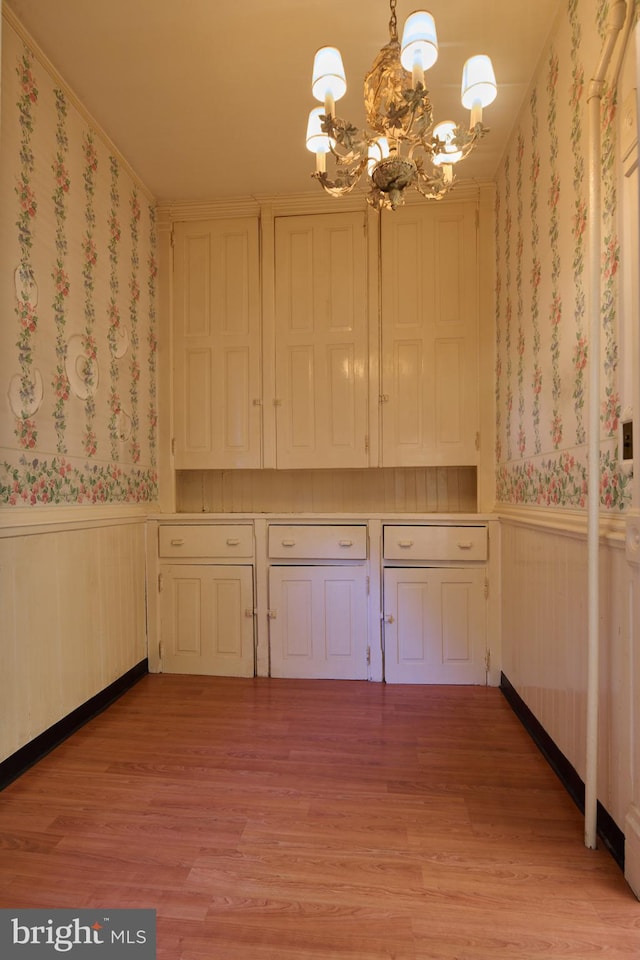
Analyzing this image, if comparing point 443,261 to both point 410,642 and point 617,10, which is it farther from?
point 410,642

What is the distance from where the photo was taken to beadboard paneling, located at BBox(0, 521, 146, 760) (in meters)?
1.68

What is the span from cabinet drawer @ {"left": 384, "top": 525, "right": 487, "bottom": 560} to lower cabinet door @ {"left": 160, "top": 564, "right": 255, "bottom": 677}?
83 centimetres

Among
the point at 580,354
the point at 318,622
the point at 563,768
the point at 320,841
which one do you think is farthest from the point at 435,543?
the point at 320,841

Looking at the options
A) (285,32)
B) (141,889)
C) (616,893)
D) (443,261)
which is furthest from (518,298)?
(141,889)

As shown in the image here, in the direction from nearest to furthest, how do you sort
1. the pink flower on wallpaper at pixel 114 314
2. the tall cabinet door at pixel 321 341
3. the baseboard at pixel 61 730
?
the baseboard at pixel 61 730
the pink flower on wallpaper at pixel 114 314
the tall cabinet door at pixel 321 341

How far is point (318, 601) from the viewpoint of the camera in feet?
8.62

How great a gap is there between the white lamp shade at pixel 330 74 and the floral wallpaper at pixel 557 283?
777mm

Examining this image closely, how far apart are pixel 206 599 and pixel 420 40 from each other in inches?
99.6

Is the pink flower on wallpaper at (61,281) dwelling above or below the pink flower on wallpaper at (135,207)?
below

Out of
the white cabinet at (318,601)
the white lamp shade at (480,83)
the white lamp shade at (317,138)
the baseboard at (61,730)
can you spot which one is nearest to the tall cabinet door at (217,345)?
the white cabinet at (318,601)

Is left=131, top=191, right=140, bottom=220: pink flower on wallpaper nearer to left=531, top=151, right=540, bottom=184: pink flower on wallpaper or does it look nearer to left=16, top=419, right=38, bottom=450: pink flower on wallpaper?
left=16, top=419, right=38, bottom=450: pink flower on wallpaper

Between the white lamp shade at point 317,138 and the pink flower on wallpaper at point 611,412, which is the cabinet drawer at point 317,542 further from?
the white lamp shade at point 317,138

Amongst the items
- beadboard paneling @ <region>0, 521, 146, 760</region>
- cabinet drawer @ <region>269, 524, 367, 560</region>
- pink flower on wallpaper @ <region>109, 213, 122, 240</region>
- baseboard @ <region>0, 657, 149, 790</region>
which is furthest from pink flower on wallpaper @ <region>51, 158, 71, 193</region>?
baseboard @ <region>0, 657, 149, 790</region>

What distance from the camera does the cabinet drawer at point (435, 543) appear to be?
2.52 metres
